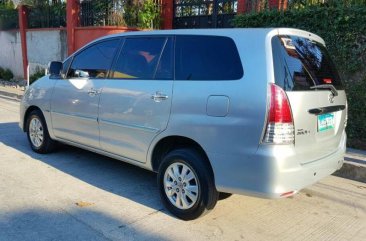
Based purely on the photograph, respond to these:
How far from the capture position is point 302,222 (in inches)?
157

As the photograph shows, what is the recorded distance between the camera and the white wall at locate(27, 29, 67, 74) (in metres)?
13.7

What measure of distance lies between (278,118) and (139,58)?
188 centimetres

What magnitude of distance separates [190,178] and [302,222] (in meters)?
1.19

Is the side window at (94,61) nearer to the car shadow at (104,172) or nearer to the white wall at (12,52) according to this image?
the car shadow at (104,172)

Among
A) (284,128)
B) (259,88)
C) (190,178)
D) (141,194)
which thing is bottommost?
(141,194)

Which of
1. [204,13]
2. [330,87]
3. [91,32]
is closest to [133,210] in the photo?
[330,87]

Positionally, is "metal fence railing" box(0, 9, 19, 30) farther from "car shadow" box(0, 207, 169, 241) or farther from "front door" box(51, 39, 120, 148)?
"car shadow" box(0, 207, 169, 241)

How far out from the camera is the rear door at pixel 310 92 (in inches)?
135

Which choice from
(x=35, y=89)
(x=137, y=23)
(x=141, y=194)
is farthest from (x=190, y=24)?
(x=141, y=194)

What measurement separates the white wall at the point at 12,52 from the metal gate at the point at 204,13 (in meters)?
7.03

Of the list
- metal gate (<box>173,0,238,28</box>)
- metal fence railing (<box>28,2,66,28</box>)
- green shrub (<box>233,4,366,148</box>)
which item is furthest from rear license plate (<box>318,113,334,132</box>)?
metal fence railing (<box>28,2,66,28</box>)

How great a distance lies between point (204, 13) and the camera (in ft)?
38.6

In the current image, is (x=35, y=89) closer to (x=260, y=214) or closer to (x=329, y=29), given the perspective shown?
(x=260, y=214)

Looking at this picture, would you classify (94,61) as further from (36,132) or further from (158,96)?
(36,132)
